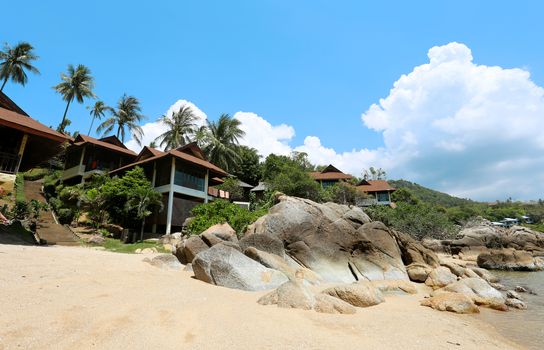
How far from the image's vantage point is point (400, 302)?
871 centimetres

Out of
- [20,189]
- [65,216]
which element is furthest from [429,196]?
[20,189]

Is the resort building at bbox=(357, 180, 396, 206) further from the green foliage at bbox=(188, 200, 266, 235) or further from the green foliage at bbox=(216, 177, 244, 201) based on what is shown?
the green foliage at bbox=(188, 200, 266, 235)

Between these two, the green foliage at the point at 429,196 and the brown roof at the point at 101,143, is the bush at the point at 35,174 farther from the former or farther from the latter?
the green foliage at the point at 429,196

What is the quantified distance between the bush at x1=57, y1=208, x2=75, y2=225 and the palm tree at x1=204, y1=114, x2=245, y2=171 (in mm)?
17861

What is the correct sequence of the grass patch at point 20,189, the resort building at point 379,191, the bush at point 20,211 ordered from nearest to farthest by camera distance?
the bush at point 20,211 < the grass patch at point 20,189 < the resort building at point 379,191

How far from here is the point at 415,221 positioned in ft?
112

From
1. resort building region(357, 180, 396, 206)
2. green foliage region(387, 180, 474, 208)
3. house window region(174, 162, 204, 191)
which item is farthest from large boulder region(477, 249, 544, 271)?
green foliage region(387, 180, 474, 208)

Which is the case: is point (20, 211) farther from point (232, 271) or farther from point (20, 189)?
point (232, 271)

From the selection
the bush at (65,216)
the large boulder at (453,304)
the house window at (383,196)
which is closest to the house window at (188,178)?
the bush at (65,216)

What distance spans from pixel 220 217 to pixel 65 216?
11766 mm

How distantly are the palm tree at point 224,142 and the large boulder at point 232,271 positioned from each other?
28757 millimetres

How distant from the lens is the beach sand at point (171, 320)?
3750 mm

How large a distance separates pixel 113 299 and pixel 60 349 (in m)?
1.95

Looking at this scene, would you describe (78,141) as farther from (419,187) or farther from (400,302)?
(419,187)
